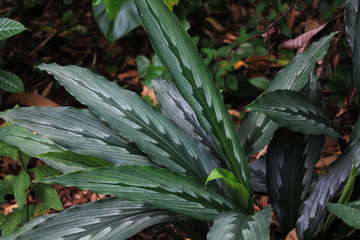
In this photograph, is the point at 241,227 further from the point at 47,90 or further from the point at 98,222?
the point at 47,90

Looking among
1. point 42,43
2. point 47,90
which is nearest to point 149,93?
point 47,90

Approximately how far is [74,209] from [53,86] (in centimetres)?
161

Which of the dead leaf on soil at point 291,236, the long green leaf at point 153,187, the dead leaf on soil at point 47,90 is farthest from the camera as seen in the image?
the dead leaf on soil at point 47,90

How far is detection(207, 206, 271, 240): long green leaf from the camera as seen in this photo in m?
0.94

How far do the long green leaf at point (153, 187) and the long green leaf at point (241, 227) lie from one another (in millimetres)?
71

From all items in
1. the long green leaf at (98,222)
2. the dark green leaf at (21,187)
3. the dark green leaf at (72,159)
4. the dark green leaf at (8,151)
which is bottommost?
the dark green leaf at (21,187)

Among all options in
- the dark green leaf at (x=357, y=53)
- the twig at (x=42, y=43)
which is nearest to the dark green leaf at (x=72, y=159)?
the dark green leaf at (x=357, y=53)

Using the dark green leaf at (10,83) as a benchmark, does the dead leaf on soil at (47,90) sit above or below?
below

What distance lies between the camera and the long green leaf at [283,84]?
1.30m

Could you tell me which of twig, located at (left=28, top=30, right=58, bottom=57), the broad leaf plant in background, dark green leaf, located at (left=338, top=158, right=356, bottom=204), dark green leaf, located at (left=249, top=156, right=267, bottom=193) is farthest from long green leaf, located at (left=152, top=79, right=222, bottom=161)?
twig, located at (left=28, top=30, right=58, bottom=57)

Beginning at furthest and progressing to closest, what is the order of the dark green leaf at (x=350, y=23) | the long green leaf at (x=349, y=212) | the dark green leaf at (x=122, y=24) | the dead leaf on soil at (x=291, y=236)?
the dark green leaf at (x=122, y=24), the dark green leaf at (x=350, y=23), the dead leaf on soil at (x=291, y=236), the long green leaf at (x=349, y=212)

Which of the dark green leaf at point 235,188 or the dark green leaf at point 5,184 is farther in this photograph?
the dark green leaf at point 5,184

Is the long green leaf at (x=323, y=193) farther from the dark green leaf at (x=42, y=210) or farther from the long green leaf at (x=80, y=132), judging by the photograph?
the dark green leaf at (x=42, y=210)

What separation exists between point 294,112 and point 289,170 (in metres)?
0.20
